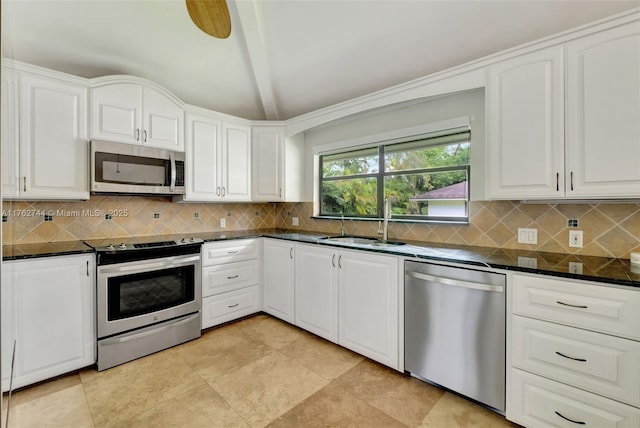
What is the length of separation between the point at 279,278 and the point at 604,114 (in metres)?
2.82

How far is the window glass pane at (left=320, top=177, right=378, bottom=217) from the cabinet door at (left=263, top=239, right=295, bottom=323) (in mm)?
898

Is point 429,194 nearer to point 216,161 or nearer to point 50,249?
point 216,161

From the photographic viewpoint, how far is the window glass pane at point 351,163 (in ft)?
10.6

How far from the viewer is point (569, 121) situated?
1.71 metres

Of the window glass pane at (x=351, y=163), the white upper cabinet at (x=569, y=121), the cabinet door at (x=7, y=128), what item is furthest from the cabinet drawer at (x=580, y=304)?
the cabinet door at (x=7, y=128)

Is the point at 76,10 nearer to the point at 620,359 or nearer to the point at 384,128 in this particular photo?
the point at 384,128

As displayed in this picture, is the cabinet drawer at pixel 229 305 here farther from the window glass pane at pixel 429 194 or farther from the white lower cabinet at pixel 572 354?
the white lower cabinet at pixel 572 354

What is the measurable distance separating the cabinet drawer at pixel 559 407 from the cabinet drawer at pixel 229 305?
243cm

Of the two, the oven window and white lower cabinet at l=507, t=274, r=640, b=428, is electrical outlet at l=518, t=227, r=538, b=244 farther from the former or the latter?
the oven window

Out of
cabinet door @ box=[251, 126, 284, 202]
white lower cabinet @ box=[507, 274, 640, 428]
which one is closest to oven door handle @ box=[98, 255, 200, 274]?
cabinet door @ box=[251, 126, 284, 202]

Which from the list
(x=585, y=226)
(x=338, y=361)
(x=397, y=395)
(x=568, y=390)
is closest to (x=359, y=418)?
(x=397, y=395)

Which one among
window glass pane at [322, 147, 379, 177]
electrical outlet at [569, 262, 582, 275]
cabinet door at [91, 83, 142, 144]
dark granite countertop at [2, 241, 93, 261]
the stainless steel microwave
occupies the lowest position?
electrical outlet at [569, 262, 582, 275]

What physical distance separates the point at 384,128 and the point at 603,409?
2550 mm

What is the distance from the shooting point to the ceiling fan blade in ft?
6.35
